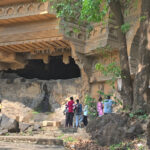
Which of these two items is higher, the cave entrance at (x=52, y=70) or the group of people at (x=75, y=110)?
the cave entrance at (x=52, y=70)

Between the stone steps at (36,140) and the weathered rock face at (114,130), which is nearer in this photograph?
the weathered rock face at (114,130)

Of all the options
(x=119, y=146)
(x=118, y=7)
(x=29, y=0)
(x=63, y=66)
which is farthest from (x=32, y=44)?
(x=119, y=146)

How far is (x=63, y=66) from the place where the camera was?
2003cm

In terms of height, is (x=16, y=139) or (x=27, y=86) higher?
(x=27, y=86)

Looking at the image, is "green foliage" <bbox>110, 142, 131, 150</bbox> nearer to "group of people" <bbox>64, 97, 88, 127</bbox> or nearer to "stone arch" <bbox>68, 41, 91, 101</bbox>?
"group of people" <bbox>64, 97, 88, 127</bbox>

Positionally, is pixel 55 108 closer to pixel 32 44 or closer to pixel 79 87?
pixel 79 87

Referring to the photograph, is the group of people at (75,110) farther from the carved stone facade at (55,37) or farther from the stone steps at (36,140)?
the carved stone facade at (55,37)

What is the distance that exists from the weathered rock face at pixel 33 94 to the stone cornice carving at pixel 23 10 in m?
5.53

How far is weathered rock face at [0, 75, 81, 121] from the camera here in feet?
53.8

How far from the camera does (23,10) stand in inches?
519

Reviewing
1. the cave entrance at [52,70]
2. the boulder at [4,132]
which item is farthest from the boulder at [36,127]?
the cave entrance at [52,70]

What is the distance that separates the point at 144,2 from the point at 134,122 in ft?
11.0

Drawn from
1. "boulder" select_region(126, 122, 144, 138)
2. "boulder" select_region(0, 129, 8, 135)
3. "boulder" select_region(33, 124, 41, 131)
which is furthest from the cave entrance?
"boulder" select_region(126, 122, 144, 138)

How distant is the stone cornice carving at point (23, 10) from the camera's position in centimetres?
1271
